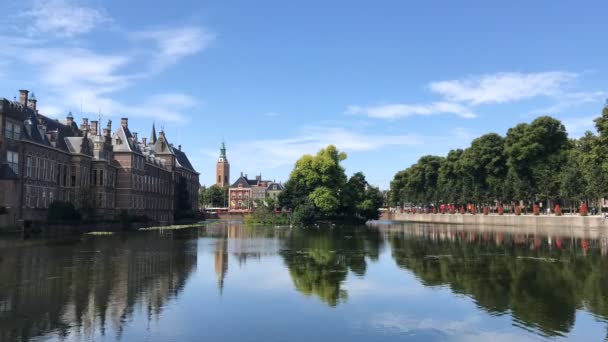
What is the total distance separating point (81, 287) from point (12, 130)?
3902cm

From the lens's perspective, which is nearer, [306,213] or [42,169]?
[42,169]

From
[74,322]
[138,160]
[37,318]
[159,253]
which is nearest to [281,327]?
[74,322]

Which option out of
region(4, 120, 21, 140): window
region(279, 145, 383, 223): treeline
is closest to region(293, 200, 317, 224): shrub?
region(279, 145, 383, 223): treeline

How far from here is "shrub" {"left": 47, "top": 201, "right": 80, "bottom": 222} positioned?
56062 mm

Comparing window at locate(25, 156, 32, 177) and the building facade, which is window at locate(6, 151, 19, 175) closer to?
the building facade

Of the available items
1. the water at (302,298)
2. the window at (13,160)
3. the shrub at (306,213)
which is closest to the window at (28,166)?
the window at (13,160)

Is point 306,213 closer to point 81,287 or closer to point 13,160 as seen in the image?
point 13,160

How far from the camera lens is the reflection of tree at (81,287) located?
14.2 meters

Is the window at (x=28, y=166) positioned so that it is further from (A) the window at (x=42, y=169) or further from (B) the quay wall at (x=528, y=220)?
(B) the quay wall at (x=528, y=220)

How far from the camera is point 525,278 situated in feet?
73.8

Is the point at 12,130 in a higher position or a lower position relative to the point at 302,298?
higher

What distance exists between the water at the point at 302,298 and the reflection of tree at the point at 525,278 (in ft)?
0.20

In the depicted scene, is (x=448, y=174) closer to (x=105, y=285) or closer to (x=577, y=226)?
(x=577, y=226)

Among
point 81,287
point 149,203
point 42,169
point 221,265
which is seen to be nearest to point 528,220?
point 149,203
